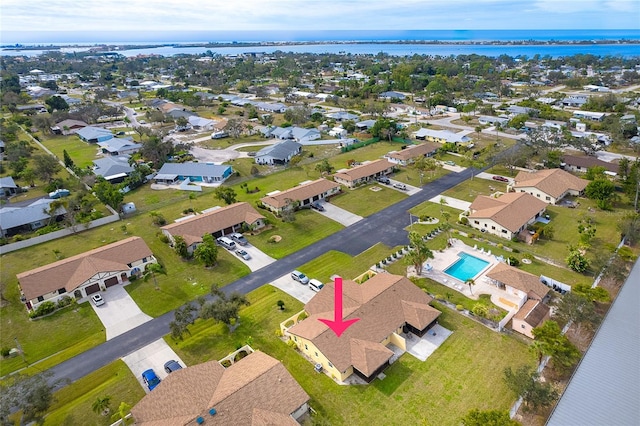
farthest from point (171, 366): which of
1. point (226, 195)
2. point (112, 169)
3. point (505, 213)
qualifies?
point (112, 169)

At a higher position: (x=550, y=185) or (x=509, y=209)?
(x=550, y=185)

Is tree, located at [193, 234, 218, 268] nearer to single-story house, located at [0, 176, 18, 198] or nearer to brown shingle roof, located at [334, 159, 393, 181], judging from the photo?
brown shingle roof, located at [334, 159, 393, 181]

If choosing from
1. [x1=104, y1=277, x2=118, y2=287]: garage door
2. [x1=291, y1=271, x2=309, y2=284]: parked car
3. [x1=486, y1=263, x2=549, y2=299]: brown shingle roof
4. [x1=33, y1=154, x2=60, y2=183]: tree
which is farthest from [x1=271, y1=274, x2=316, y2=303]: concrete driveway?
[x1=33, y1=154, x2=60, y2=183]: tree

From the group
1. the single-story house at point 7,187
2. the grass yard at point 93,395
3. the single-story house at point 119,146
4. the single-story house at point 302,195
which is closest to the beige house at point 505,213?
the single-story house at point 302,195

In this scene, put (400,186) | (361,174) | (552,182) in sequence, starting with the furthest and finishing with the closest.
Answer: (361,174) < (400,186) < (552,182)

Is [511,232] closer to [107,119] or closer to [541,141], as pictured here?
[541,141]

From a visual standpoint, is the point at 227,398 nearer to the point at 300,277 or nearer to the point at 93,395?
the point at 93,395
